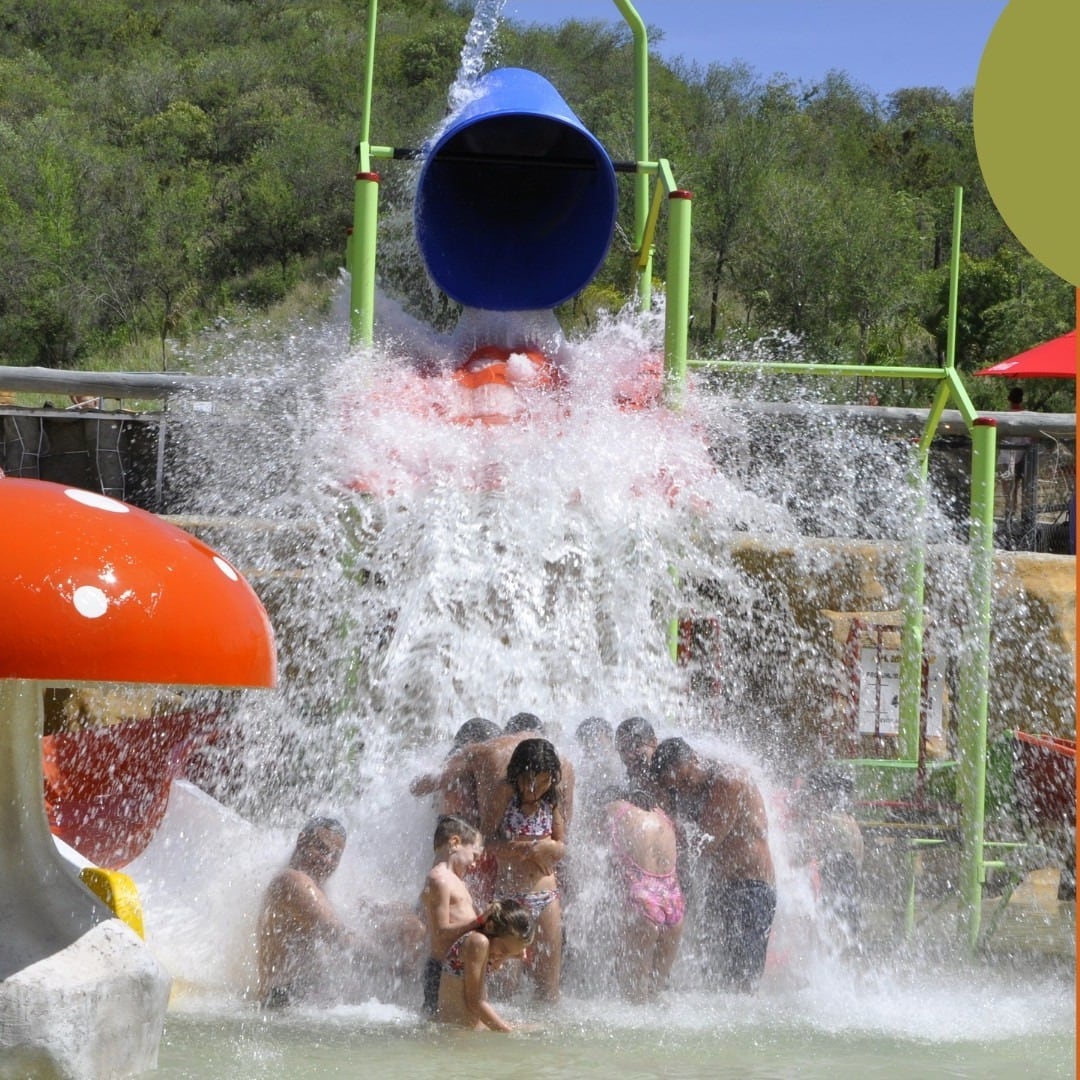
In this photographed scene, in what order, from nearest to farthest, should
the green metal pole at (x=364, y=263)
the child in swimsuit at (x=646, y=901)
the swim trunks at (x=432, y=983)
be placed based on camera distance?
the swim trunks at (x=432, y=983), the child in swimsuit at (x=646, y=901), the green metal pole at (x=364, y=263)

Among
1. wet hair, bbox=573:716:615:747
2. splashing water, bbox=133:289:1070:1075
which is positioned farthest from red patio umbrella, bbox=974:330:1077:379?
wet hair, bbox=573:716:615:747

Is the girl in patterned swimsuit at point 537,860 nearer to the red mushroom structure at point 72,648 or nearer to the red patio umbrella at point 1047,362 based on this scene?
the red mushroom structure at point 72,648

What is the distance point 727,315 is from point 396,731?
28.6 metres

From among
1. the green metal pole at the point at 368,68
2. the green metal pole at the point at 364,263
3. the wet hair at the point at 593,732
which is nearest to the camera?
the wet hair at the point at 593,732

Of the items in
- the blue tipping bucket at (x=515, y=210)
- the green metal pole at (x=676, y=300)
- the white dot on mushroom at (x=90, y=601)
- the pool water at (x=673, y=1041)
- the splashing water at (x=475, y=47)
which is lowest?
the pool water at (x=673, y=1041)

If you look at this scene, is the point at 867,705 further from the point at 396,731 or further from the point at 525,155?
the point at 525,155

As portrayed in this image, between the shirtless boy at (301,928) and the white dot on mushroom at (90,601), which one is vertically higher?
the white dot on mushroom at (90,601)

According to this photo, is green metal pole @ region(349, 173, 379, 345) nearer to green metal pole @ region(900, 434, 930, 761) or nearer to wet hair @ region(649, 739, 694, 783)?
wet hair @ region(649, 739, 694, 783)

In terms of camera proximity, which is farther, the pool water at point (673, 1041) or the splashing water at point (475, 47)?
the splashing water at point (475, 47)

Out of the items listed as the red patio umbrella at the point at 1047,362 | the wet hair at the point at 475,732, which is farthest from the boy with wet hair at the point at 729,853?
the red patio umbrella at the point at 1047,362

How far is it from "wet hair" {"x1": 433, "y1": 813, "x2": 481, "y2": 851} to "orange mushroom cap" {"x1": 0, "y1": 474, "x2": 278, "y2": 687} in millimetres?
1391

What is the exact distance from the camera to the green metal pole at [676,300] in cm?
550

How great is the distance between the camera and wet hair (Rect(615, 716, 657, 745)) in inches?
197

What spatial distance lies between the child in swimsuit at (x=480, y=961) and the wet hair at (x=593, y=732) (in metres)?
0.86
